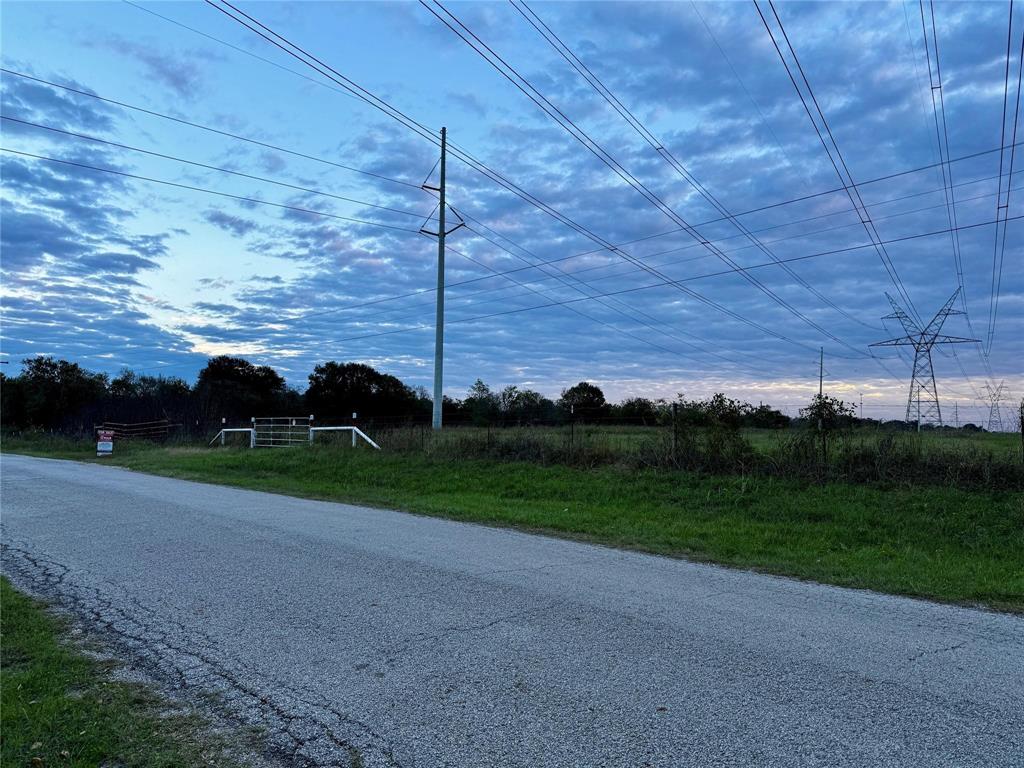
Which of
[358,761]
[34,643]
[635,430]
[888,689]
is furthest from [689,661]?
[635,430]

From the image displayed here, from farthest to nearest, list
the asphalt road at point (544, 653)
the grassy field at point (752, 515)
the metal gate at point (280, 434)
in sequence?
the metal gate at point (280, 434) < the grassy field at point (752, 515) < the asphalt road at point (544, 653)

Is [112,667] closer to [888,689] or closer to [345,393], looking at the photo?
[888,689]

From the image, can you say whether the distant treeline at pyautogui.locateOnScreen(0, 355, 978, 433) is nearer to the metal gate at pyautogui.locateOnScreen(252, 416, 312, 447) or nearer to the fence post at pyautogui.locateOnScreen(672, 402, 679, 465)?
the metal gate at pyautogui.locateOnScreen(252, 416, 312, 447)

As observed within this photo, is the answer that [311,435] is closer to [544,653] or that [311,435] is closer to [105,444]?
[105,444]

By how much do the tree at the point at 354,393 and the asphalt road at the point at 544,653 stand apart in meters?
69.9

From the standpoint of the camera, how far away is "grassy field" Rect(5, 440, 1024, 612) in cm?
843

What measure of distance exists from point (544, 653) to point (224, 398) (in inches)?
2890

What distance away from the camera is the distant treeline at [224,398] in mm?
52281

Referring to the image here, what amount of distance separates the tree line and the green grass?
30.2m

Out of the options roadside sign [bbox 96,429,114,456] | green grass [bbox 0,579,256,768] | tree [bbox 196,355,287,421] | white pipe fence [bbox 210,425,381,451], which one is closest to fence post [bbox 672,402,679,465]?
white pipe fence [bbox 210,425,381,451]

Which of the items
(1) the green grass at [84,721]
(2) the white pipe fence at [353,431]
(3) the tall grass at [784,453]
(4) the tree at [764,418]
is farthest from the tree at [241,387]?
(1) the green grass at [84,721]

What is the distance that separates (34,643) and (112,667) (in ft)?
3.10

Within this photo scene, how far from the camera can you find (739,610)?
Answer: 248 inches

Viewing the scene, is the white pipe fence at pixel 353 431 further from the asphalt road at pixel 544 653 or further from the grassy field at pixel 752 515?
the asphalt road at pixel 544 653
